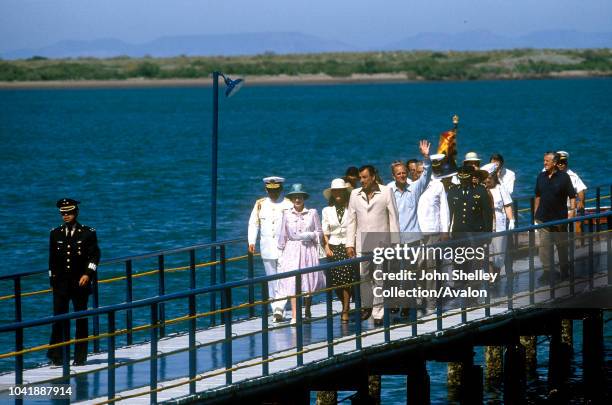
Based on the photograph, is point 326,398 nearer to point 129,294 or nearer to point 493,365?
point 129,294

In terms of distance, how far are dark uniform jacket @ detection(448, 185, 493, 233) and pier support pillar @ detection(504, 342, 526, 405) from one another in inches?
59.1

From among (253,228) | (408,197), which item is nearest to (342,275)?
(408,197)

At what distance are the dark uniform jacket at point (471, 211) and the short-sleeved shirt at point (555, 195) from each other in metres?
1.80

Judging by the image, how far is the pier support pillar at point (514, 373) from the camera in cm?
1756

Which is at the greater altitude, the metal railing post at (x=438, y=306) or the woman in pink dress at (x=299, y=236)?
the woman in pink dress at (x=299, y=236)

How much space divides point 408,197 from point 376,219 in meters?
1.14

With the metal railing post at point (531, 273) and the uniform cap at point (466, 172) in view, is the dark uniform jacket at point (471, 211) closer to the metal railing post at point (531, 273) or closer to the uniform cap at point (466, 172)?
the uniform cap at point (466, 172)

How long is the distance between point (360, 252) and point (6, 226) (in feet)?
109

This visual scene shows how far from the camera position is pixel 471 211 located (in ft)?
55.5

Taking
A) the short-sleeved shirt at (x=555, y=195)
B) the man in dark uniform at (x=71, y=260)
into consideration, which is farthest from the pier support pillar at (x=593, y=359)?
the man in dark uniform at (x=71, y=260)

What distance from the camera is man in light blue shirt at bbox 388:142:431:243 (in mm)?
16406

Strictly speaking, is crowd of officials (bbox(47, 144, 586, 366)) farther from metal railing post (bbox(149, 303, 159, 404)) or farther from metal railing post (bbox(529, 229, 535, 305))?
metal railing post (bbox(149, 303, 159, 404))

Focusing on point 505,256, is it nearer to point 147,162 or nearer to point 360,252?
point 360,252

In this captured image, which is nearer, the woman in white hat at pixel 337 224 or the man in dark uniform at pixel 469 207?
the woman in white hat at pixel 337 224
